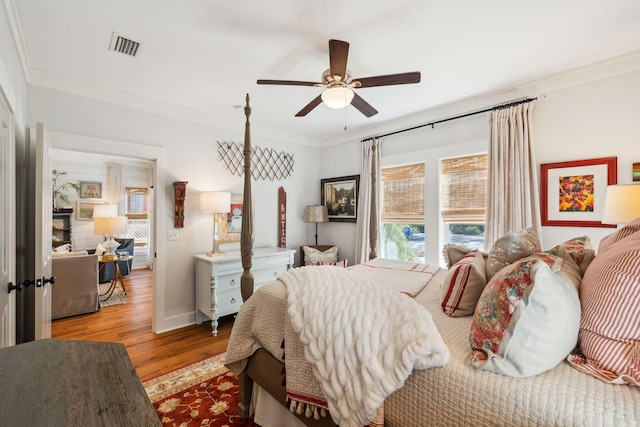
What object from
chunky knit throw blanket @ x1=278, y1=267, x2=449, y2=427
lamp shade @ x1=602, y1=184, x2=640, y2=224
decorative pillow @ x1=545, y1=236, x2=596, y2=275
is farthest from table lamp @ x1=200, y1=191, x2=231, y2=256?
lamp shade @ x1=602, y1=184, x2=640, y2=224

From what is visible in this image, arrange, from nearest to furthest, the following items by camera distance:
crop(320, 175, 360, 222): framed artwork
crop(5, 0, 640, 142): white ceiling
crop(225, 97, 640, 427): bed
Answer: crop(225, 97, 640, 427): bed
crop(5, 0, 640, 142): white ceiling
crop(320, 175, 360, 222): framed artwork

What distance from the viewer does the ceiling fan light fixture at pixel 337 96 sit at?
6.78 ft

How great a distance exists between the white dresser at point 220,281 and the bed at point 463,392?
1.62 m

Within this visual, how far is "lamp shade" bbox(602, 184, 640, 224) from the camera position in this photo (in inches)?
72.1

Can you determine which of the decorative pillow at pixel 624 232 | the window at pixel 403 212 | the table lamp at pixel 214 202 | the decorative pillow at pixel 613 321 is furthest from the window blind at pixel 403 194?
the decorative pillow at pixel 613 321

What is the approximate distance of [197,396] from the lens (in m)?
2.08

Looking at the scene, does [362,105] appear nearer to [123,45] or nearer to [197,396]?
[123,45]

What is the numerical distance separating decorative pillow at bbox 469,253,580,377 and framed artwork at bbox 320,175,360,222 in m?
3.31

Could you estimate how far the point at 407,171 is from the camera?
3.80 m

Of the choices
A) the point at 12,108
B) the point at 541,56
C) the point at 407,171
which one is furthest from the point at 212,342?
the point at 541,56

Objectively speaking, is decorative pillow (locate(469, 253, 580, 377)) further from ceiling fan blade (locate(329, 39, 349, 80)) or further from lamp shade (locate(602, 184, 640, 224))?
ceiling fan blade (locate(329, 39, 349, 80))

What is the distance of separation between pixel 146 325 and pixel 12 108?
2.59 m

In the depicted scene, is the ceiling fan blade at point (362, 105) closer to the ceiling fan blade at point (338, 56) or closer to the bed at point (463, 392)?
the ceiling fan blade at point (338, 56)

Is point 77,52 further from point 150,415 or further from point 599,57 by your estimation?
point 599,57
